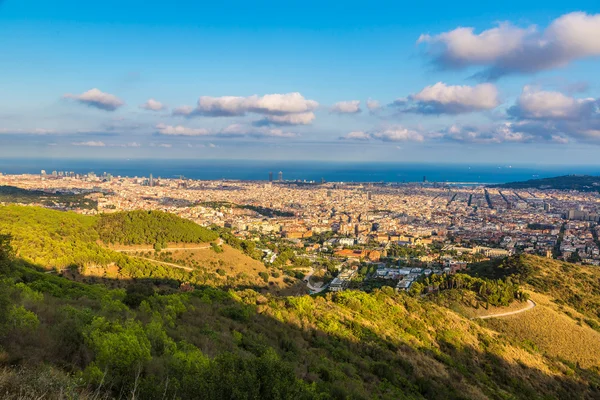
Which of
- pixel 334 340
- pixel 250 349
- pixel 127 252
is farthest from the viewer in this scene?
pixel 127 252

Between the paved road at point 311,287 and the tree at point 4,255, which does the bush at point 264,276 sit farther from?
the tree at point 4,255

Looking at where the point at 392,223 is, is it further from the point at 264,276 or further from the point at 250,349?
the point at 250,349

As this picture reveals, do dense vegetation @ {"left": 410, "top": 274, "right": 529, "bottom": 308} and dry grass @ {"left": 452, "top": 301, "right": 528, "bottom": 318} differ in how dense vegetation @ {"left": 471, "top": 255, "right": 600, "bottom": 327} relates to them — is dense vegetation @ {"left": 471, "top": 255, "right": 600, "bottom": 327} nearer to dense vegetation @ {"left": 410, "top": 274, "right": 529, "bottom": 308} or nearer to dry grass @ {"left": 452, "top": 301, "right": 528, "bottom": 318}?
dense vegetation @ {"left": 410, "top": 274, "right": 529, "bottom": 308}

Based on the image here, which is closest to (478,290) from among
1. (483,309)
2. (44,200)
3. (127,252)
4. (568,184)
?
(483,309)

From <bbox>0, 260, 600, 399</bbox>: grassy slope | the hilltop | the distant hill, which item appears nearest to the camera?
<bbox>0, 260, 600, 399</bbox>: grassy slope

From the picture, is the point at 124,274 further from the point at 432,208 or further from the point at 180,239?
the point at 432,208

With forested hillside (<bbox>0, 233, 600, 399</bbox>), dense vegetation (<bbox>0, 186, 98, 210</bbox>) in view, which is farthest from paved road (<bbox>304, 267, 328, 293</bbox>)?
dense vegetation (<bbox>0, 186, 98, 210</bbox>)
